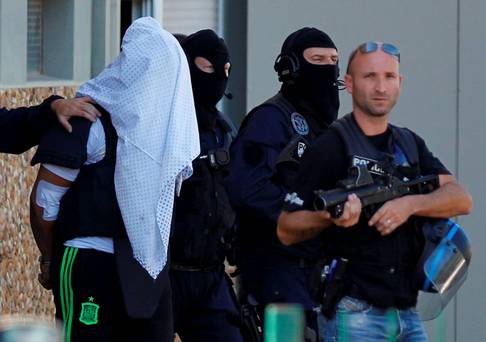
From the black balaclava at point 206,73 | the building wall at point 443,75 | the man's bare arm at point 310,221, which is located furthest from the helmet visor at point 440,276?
the building wall at point 443,75

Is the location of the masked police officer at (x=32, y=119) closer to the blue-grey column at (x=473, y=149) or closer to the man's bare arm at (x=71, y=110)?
the man's bare arm at (x=71, y=110)

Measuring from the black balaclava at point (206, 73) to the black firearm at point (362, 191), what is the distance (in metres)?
1.66

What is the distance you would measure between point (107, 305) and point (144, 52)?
97 cm

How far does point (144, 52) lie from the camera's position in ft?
16.7

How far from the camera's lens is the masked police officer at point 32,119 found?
4.96 m

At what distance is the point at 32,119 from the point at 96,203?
405 mm

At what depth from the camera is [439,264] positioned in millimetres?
4723

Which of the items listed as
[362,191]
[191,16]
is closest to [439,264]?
[362,191]

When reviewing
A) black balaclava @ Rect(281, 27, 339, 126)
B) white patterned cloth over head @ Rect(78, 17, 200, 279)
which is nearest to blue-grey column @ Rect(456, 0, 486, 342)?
black balaclava @ Rect(281, 27, 339, 126)

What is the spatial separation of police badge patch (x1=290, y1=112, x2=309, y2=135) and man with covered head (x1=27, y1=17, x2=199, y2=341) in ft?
3.20

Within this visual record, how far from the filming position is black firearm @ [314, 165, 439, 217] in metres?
4.53

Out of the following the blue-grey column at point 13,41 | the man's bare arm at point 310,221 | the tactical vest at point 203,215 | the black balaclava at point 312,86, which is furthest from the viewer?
the blue-grey column at point 13,41

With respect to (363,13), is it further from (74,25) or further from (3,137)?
(3,137)

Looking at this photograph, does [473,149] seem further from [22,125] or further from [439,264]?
[22,125]
